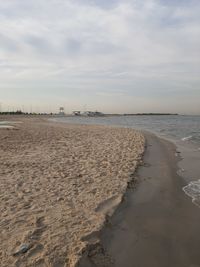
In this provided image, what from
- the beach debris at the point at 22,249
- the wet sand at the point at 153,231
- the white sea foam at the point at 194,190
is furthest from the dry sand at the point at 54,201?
the white sea foam at the point at 194,190

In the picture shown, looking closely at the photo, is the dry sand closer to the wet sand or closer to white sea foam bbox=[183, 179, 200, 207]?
the wet sand

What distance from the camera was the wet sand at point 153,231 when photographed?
4.58 m

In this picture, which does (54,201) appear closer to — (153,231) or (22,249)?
(22,249)

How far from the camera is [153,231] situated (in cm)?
557

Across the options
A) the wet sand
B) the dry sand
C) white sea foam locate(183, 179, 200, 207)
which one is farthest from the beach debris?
white sea foam locate(183, 179, 200, 207)

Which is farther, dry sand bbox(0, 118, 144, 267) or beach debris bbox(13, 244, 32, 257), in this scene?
dry sand bbox(0, 118, 144, 267)

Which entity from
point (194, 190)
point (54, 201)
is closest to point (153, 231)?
point (54, 201)

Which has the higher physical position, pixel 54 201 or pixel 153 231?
pixel 54 201

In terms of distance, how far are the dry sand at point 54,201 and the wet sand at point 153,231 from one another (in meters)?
0.33

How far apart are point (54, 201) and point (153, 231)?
93.4 inches

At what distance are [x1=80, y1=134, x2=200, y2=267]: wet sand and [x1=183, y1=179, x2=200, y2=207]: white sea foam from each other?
0.15m

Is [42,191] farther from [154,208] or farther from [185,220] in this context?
[185,220]

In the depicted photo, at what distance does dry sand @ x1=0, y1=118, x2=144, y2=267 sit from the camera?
15.2 ft

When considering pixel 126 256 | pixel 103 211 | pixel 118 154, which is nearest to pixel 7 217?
pixel 103 211
